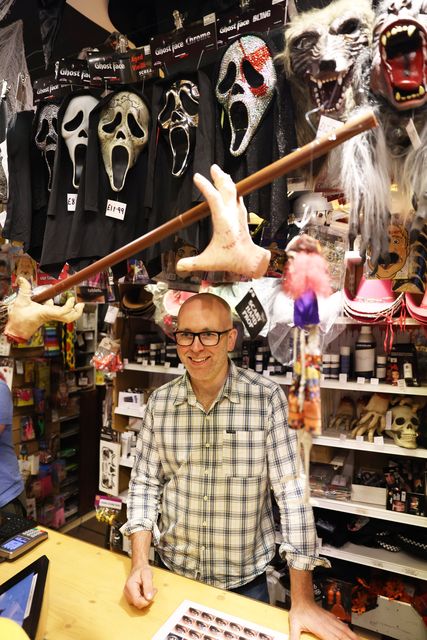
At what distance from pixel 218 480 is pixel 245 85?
1297 mm

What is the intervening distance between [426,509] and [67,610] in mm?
1782

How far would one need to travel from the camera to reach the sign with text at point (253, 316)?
2.14 m

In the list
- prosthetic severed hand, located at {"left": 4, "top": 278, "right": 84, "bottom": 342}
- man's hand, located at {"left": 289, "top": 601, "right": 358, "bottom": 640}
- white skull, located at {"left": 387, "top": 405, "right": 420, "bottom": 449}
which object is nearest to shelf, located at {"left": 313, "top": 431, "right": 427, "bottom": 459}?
white skull, located at {"left": 387, "top": 405, "right": 420, "bottom": 449}

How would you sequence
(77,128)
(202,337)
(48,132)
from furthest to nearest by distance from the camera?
(48,132) < (77,128) < (202,337)

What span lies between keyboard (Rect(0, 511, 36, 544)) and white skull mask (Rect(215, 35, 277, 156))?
148cm

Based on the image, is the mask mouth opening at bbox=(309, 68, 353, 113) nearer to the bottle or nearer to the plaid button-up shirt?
the plaid button-up shirt

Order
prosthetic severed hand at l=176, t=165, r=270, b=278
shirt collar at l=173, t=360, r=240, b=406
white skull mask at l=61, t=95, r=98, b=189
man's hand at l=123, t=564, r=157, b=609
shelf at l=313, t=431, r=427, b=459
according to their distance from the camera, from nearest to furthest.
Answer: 1. prosthetic severed hand at l=176, t=165, r=270, b=278
2. man's hand at l=123, t=564, r=157, b=609
3. shirt collar at l=173, t=360, r=240, b=406
4. white skull mask at l=61, t=95, r=98, b=189
5. shelf at l=313, t=431, r=427, b=459

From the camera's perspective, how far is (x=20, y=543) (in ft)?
4.65

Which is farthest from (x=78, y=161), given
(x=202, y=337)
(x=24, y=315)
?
(x=202, y=337)

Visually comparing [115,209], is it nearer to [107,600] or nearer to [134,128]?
[134,128]

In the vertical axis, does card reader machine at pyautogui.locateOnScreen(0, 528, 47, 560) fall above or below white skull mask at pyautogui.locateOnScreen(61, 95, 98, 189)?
below

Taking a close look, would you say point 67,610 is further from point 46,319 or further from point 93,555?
point 46,319

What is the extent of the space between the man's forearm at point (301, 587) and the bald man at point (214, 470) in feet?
0.37

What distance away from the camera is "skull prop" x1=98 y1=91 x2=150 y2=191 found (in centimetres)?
160
